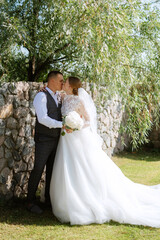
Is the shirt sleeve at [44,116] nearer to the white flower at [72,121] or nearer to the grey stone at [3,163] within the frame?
the white flower at [72,121]

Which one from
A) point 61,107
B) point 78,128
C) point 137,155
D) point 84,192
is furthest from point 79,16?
point 137,155

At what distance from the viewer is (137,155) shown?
9.04 meters

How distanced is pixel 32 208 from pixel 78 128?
1160mm

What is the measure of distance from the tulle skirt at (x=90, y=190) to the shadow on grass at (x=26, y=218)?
0.21 feet

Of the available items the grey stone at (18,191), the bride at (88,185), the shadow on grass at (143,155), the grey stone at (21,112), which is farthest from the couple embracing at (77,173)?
the shadow on grass at (143,155)

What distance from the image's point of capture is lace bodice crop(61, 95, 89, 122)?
3861 millimetres

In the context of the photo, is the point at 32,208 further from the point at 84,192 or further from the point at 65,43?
the point at 65,43

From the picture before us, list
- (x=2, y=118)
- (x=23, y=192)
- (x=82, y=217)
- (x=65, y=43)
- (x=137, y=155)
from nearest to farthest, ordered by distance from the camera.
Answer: (x=82, y=217) → (x=2, y=118) → (x=23, y=192) → (x=65, y=43) → (x=137, y=155)

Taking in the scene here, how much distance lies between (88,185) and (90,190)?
6 centimetres

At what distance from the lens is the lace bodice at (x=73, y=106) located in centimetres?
386

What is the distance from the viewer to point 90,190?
364 centimetres

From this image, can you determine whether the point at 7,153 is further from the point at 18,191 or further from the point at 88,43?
the point at 88,43

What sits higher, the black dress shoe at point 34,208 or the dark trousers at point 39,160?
the dark trousers at point 39,160

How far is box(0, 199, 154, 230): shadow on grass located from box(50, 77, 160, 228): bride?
2.5 inches
